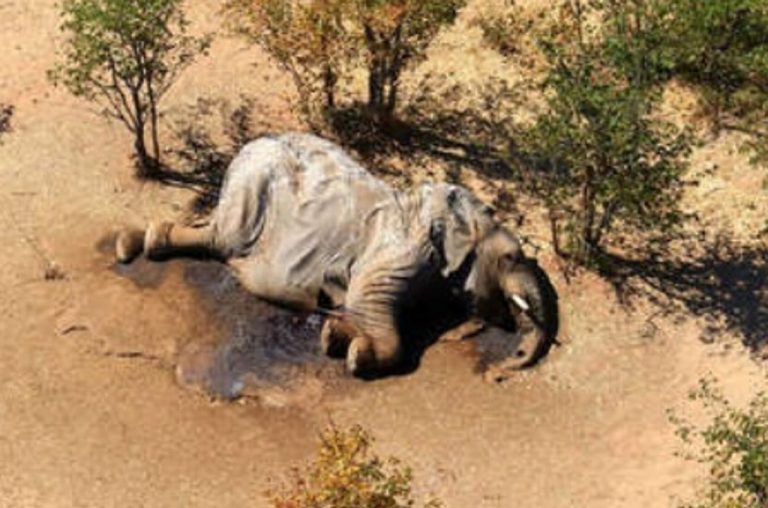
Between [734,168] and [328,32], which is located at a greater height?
[328,32]

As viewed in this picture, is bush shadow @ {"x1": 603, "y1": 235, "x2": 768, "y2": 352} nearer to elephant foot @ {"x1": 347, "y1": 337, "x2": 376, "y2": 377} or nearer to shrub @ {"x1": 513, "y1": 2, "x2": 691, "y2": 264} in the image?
shrub @ {"x1": 513, "y1": 2, "x2": 691, "y2": 264}

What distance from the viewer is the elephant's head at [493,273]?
98.1ft

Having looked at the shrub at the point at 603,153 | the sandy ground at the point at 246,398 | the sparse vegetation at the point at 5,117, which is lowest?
the sandy ground at the point at 246,398

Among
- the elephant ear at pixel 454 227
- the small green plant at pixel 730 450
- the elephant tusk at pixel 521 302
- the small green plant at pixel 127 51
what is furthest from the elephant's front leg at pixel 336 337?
the small green plant at pixel 127 51

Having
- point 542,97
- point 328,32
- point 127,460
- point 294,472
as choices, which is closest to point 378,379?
point 294,472

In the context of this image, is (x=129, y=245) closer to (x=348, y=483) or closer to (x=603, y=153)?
(x=603, y=153)

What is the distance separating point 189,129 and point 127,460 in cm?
1223

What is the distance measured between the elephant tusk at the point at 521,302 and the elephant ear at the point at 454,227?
1.55m

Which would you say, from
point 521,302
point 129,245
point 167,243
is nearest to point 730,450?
point 521,302

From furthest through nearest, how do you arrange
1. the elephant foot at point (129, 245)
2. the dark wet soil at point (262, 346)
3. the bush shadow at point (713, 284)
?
the elephant foot at point (129, 245) < the bush shadow at point (713, 284) < the dark wet soil at point (262, 346)

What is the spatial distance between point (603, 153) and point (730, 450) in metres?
9.38

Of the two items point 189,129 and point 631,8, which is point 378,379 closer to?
point 189,129

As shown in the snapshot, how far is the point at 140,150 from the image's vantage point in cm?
3444

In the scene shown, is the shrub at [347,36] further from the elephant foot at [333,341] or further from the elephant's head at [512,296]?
the elephant foot at [333,341]
